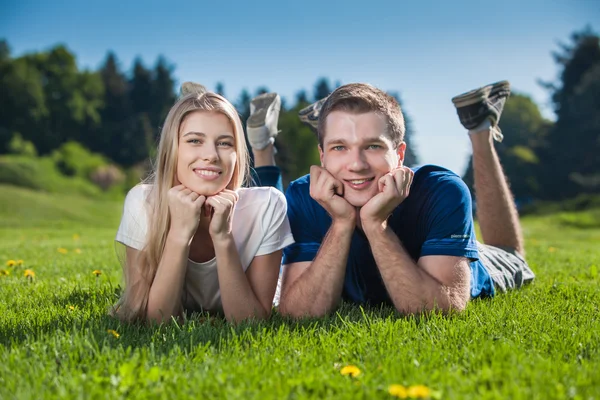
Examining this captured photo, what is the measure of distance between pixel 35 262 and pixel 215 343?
180 inches

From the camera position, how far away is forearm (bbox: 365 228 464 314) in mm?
3229

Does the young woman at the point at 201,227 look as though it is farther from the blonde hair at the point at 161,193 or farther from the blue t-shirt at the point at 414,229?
the blue t-shirt at the point at 414,229

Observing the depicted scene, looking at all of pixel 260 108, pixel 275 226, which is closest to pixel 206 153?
pixel 275 226

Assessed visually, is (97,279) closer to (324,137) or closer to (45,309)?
(45,309)

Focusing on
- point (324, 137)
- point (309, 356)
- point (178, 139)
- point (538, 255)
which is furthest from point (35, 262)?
point (538, 255)

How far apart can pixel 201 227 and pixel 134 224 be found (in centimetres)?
44

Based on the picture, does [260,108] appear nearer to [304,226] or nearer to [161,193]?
[304,226]

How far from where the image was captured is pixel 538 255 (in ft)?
24.0

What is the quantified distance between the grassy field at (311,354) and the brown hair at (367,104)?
1.20 metres

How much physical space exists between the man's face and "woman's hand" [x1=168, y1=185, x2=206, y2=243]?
2.94ft

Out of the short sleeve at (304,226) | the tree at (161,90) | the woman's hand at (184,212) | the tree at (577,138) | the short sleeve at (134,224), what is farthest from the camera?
the tree at (161,90)

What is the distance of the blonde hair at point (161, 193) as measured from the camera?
11.0 feet

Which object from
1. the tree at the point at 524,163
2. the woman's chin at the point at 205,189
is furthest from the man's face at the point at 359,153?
the tree at the point at 524,163

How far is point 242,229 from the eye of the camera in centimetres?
356
